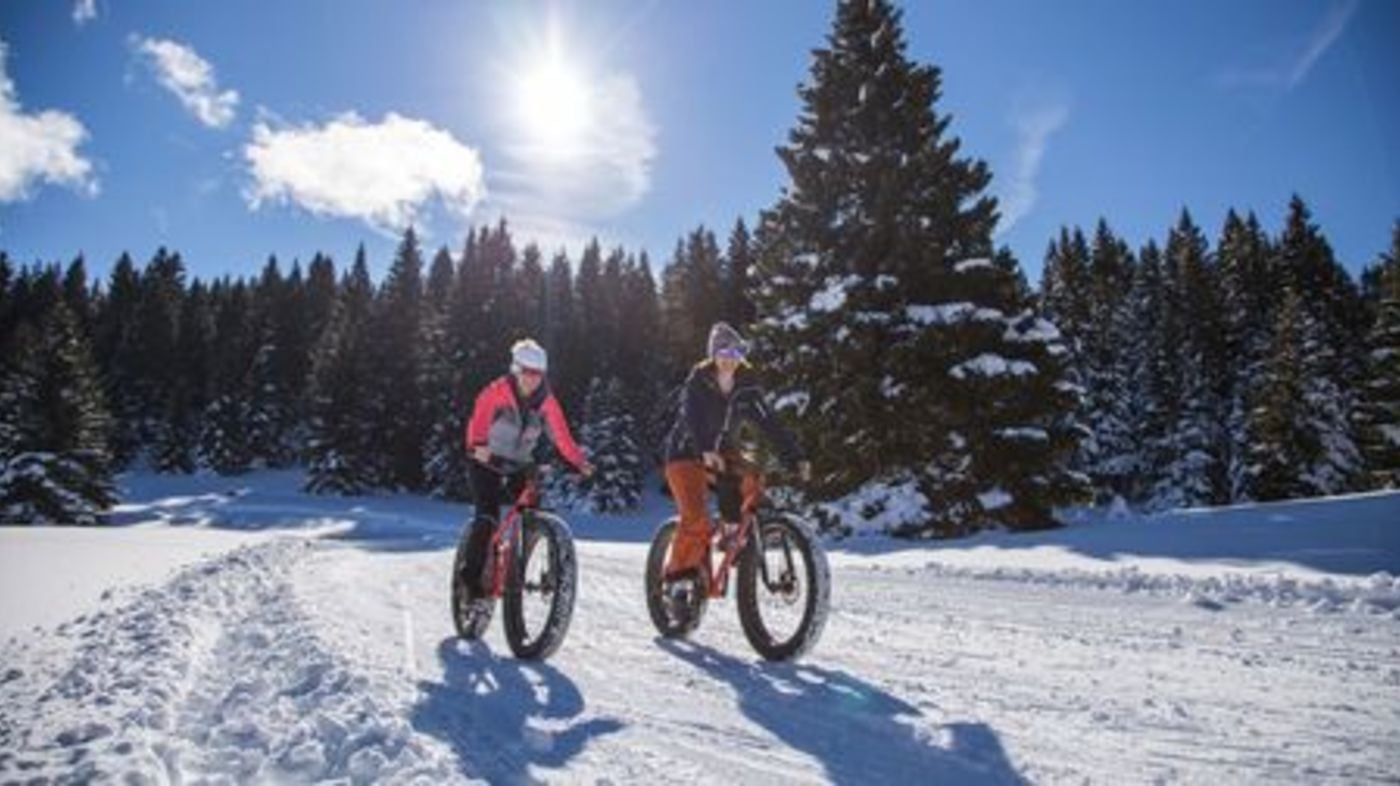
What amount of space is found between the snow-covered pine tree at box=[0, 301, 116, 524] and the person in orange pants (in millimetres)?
39833

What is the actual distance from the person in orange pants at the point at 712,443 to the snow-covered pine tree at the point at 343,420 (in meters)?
54.9

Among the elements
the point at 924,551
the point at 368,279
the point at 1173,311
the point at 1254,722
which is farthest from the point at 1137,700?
the point at 368,279

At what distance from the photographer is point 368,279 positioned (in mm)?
95188

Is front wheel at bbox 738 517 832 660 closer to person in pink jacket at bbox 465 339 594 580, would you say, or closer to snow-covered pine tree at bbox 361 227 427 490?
person in pink jacket at bbox 465 339 594 580

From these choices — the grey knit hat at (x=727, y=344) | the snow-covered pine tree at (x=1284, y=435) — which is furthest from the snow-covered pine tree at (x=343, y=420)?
the grey knit hat at (x=727, y=344)

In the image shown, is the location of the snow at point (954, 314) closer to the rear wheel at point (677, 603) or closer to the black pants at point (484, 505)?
the rear wheel at point (677, 603)

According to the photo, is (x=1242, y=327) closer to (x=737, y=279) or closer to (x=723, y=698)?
(x=737, y=279)

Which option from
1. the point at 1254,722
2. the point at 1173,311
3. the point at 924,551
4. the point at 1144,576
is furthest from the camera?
the point at 1173,311

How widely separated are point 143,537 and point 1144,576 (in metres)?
17.8

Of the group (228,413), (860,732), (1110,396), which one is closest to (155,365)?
(228,413)

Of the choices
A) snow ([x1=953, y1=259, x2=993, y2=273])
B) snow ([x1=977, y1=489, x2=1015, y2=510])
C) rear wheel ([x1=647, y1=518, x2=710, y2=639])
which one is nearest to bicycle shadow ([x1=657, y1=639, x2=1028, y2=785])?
rear wheel ([x1=647, y1=518, x2=710, y2=639])

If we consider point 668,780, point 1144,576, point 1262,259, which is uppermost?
point 1262,259

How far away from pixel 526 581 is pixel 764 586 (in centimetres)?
181

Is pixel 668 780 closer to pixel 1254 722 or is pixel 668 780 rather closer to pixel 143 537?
pixel 1254 722
